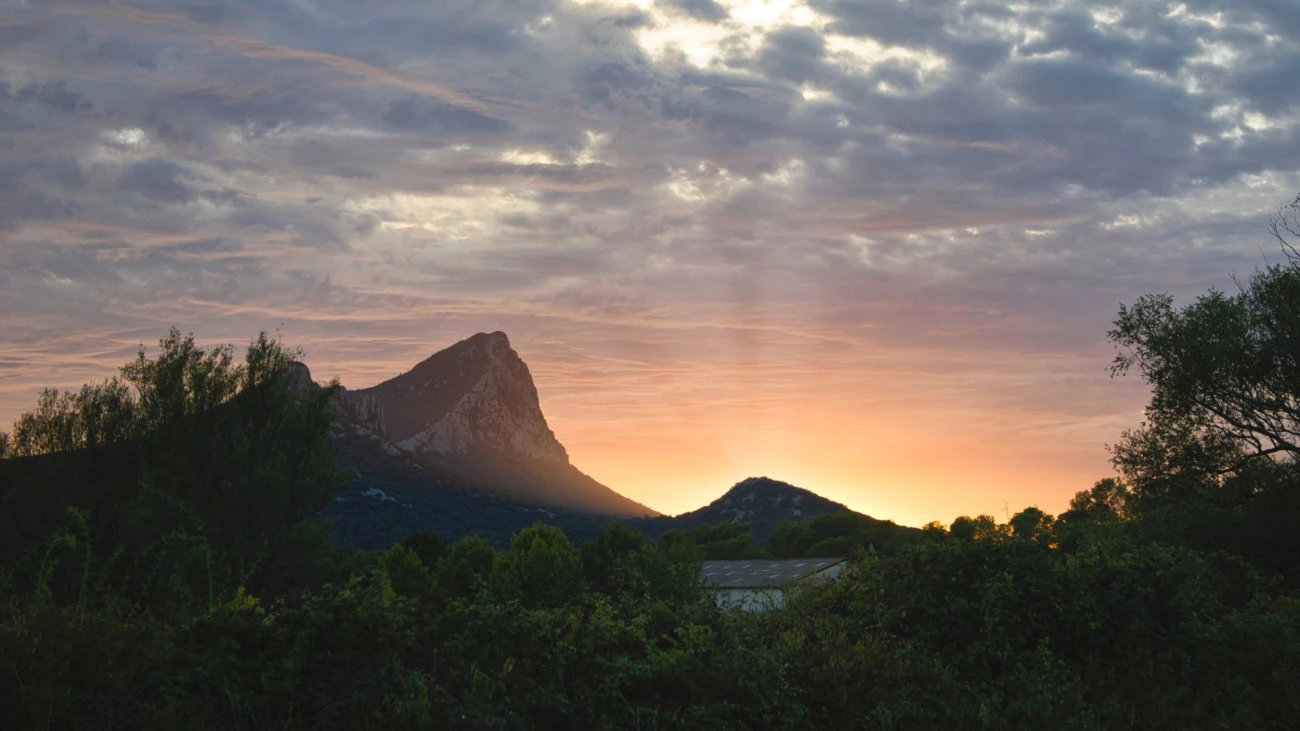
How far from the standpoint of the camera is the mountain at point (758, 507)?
545ft

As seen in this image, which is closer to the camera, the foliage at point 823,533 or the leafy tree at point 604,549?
the leafy tree at point 604,549

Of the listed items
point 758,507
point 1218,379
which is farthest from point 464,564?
point 758,507

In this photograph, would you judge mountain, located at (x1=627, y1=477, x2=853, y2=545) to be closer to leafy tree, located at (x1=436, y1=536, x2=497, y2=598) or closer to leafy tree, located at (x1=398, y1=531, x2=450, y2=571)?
leafy tree, located at (x1=398, y1=531, x2=450, y2=571)

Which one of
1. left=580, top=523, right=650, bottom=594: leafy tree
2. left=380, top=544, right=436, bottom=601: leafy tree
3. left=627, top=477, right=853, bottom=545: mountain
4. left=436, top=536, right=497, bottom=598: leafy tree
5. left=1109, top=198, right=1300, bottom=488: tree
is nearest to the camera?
left=1109, top=198, right=1300, bottom=488: tree

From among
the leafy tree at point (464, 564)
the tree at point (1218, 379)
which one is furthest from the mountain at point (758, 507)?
the tree at point (1218, 379)

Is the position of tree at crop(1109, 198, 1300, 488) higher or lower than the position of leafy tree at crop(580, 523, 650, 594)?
higher

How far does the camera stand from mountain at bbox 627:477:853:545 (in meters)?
166

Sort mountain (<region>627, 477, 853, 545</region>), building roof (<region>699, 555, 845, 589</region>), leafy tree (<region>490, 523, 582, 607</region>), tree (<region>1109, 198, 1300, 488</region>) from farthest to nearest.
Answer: mountain (<region>627, 477, 853, 545</region>) < leafy tree (<region>490, 523, 582, 607</region>) < building roof (<region>699, 555, 845, 589</region>) < tree (<region>1109, 198, 1300, 488</region>)

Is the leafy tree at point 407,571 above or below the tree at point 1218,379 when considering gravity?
below

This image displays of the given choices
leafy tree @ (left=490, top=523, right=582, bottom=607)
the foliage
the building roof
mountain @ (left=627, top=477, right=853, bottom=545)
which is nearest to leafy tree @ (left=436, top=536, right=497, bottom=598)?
leafy tree @ (left=490, top=523, right=582, bottom=607)

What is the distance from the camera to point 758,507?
175 meters

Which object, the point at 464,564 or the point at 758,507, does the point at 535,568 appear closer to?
the point at 464,564

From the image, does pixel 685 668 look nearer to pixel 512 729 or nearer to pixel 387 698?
pixel 512 729

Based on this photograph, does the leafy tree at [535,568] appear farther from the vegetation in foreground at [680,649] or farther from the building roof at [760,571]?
the vegetation in foreground at [680,649]
